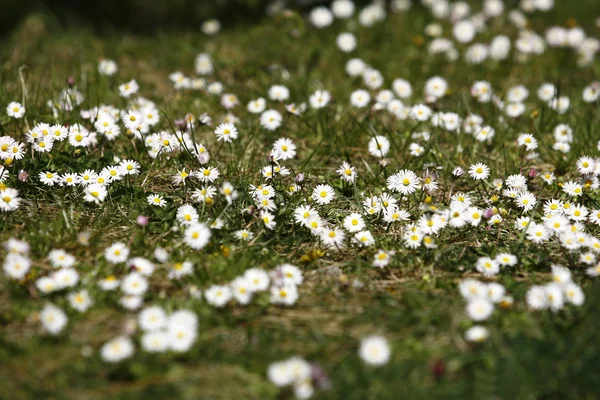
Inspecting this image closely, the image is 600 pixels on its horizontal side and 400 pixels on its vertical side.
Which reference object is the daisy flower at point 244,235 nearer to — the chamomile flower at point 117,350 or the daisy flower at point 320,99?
the chamomile flower at point 117,350

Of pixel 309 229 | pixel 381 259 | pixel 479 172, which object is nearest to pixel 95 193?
pixel 309 229

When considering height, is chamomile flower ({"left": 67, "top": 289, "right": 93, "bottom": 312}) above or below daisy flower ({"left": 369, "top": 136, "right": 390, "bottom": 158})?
below

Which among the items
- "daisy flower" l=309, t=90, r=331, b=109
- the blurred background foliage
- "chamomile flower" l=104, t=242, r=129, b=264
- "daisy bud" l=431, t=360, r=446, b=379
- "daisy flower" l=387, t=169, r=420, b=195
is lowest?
"daisy bud" l=431, t=360, r=446, b=379

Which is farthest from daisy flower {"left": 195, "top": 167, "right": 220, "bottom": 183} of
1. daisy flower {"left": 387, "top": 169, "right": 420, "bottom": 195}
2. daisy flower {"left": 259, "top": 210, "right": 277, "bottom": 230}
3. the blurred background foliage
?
the blurred background foliage

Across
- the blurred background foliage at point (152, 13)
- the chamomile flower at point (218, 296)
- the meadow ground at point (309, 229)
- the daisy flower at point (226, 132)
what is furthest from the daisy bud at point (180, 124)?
the blurred background foliage at point (152, 13)

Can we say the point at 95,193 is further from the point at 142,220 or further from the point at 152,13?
the point at 152,13

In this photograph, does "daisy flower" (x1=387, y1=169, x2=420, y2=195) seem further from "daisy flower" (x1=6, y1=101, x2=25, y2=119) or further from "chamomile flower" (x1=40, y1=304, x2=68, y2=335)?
"daisy flower" (x1=6, y1=101, x2=25, y2=119)

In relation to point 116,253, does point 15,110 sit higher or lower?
higher

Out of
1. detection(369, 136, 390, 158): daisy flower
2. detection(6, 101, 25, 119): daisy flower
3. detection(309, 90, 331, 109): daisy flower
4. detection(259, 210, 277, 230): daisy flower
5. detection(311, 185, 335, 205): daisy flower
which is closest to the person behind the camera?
detection(259, 210, 277, 230): daisy flower

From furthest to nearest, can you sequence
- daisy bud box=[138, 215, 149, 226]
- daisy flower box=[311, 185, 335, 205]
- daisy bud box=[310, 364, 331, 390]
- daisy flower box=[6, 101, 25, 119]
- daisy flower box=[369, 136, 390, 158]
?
daisy flower box=[369, 136, 390, 158]
daisy flower box=[6, 101, 25, 119]
daisy flower box=[311, 185, 335, 205]
daisy bud box=[138, 215, 149, 226]
daisy bud box=[310, 364, 331, 390]
